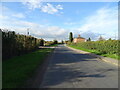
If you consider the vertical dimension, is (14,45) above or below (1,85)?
above

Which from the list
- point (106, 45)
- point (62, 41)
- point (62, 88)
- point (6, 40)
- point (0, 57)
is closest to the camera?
point (62, 88)

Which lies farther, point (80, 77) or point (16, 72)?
point (16, 72)

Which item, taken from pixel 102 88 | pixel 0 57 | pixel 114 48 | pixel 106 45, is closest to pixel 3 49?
pixel 0 57

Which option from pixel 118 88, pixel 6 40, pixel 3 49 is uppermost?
pixel 6 40

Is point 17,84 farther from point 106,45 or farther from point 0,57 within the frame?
point 106,45

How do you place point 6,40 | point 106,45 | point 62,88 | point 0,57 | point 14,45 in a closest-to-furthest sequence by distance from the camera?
point 62,88
point 0,57
point 6,40
point 14,45
point 106,45

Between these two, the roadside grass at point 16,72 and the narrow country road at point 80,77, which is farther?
the narrow country road at point 80,77

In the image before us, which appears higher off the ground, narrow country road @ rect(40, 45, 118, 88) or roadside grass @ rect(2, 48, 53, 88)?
roadside grass @ rect(2, 48, 53, 88)

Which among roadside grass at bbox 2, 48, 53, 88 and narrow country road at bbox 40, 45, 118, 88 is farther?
narrow country road at bbox 40, 45, 118, 88

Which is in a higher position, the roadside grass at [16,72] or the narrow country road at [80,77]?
the roadside grass at [16,72]

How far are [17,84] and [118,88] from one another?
13.6 feet

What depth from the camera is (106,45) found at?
2412cm

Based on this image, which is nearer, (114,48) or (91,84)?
(91,84)

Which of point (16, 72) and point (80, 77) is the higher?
point (16, 72)
